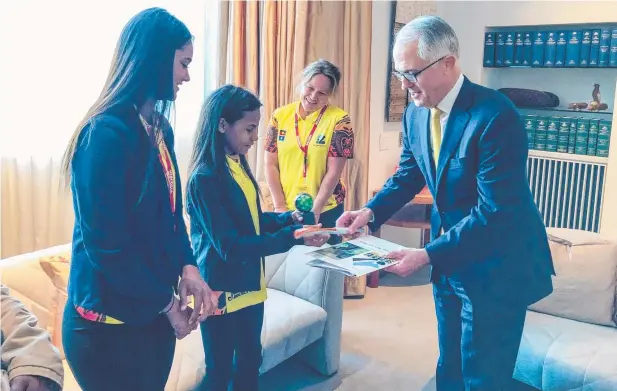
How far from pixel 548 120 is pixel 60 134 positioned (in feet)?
9.80

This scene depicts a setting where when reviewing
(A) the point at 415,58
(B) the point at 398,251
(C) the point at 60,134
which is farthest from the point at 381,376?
(C) the point at 60,134

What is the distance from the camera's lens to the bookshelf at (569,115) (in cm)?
374

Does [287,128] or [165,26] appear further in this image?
[287,128]

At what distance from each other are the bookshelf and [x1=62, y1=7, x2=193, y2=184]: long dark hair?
3.23 m

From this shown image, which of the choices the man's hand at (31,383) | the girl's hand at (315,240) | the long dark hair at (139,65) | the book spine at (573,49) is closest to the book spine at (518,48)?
the book spine at (573,49)

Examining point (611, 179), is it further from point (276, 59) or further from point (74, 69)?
point (74, 69)

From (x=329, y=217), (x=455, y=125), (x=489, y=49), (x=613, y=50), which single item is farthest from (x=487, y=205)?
(x=489, y=49)

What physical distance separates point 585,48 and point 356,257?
278cm

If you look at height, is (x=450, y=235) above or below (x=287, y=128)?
below

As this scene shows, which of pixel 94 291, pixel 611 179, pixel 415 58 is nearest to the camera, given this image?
pixel 94 291

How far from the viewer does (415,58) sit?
5.43 feet

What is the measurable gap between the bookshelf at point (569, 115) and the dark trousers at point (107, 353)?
3.29m

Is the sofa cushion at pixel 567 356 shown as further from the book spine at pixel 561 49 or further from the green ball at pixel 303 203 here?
the book spine at pixel 561 49

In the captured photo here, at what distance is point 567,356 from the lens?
6.98 feet
